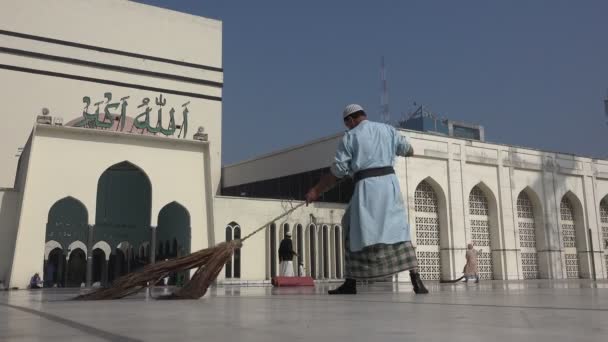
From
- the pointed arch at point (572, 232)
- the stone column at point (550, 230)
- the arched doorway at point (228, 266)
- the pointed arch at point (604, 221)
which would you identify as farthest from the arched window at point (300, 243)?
the pointed arch at point (604, 221)

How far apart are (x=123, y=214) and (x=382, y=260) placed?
66.4 ft

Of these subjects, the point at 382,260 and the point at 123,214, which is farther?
the point at 123,214

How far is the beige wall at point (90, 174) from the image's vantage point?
16.5 meters

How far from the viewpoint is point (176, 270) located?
18.4 ft

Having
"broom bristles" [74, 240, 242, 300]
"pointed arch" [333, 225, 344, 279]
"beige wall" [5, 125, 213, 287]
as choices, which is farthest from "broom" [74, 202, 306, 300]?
"pointed arch" [333, 225, 344, 279]

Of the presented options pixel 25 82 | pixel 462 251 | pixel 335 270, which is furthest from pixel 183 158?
pixel 25 82

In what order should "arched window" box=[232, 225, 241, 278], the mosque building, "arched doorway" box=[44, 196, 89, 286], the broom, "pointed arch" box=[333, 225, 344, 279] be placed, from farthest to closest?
1. "pointed arch" box=[333, 225, 344, 279]
2. "arched doorway" box=[44, 196, 89, 286]
3. "arched window" box=[232, 225, 241, 278]
4. the mosque building
5. the broom

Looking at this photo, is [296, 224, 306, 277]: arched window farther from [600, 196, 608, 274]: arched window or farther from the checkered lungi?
[600, 196, 608, 274]: arched window

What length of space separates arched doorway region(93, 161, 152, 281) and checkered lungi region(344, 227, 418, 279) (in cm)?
1866

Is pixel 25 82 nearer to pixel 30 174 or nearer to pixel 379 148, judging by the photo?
pixel 30 174

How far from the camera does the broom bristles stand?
5.30 m

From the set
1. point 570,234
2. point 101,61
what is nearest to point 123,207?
point 101,61

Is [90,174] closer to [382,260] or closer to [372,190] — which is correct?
[372,190]

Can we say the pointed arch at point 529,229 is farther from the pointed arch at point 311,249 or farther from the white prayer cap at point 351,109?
the white prayer cap at point 351,109
